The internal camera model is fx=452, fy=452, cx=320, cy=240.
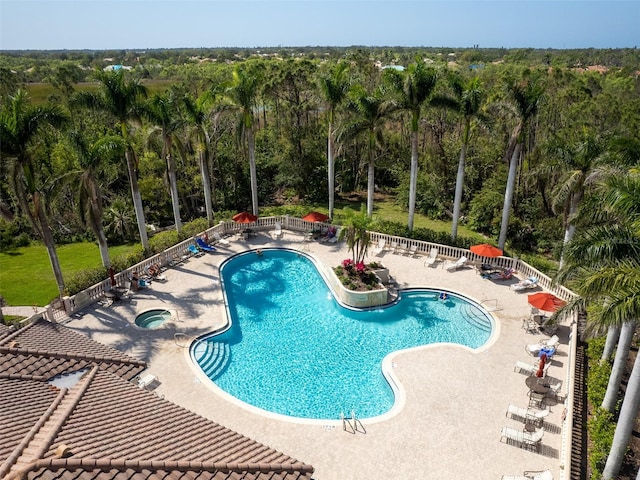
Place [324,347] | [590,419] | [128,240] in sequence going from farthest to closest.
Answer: [128,240] < [324,347] < [590,419]

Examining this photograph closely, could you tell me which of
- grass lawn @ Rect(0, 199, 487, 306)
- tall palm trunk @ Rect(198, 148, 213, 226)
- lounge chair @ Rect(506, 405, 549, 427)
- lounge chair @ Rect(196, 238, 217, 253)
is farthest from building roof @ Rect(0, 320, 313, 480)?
tall palm trunk @ Rect(198, 148, 213, 226)

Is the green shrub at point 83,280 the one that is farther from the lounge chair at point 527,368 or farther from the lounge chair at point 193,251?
the lounge chair at point 527,368

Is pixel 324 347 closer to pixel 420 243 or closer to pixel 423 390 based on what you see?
pixel 423 390

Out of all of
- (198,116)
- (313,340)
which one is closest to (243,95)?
(198,116)

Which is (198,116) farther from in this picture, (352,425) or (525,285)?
(525,285)

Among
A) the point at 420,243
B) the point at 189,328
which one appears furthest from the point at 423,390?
the point at 420,243

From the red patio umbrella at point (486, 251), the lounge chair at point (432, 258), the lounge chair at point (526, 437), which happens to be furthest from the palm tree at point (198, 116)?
the lounge chair at point (526, 437)
